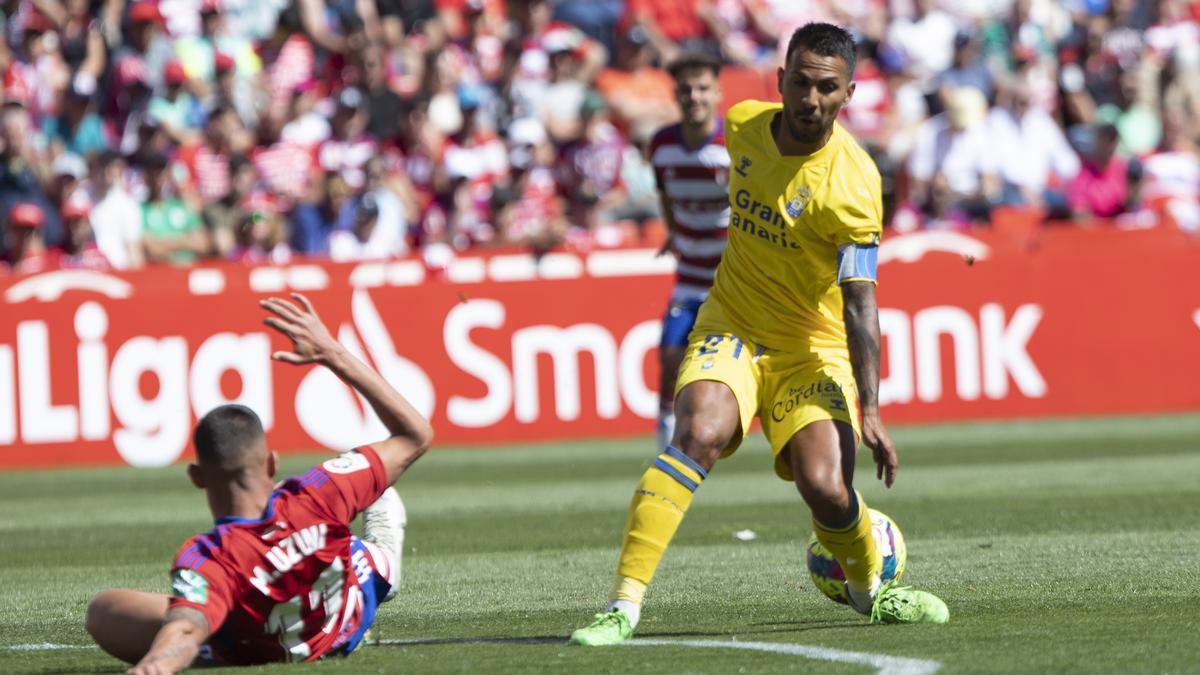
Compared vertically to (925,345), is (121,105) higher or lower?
higher

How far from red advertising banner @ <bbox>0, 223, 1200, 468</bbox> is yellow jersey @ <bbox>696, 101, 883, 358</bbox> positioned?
31.4 feet

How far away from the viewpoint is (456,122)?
20.6 metres

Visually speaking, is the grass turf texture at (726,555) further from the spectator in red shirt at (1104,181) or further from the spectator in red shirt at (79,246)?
the spectator in red shirt at (1104,181)

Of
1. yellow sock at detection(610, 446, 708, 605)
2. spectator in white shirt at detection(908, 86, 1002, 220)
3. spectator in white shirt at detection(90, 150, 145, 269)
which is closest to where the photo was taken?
yellow sock at detection(610, 446, 708, 605)

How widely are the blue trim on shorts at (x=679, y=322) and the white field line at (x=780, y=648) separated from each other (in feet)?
17.8

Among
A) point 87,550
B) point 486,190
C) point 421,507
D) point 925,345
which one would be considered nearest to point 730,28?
point 486,190

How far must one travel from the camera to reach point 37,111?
20125mm

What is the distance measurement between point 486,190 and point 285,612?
45.9ft

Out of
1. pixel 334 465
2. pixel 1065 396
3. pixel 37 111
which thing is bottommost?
pixel 1065 396

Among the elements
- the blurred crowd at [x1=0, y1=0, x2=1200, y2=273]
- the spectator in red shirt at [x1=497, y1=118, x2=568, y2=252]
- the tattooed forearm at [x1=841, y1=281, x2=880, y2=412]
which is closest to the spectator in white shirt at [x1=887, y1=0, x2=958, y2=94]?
the blurred crowd at [x1=0, y1=0, x2=1200, y2=273]

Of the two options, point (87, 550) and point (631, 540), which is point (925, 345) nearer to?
point (87, 550)

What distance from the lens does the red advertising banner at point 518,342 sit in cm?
1680

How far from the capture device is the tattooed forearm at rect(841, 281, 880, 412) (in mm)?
6840

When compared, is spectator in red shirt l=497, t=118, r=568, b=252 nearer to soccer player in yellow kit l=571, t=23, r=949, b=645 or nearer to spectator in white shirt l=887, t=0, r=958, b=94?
spectator in white shirt l=887, t=0, r=958, b=94
